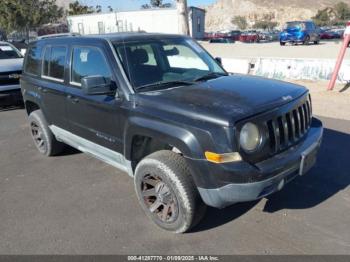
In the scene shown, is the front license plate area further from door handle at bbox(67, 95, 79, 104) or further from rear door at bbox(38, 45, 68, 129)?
rear door at bbox(38, 45, 68, 129)

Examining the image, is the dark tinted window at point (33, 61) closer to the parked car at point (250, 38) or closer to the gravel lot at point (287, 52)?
the gravel lot at point (287, 52)

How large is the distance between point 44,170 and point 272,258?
3610 mm

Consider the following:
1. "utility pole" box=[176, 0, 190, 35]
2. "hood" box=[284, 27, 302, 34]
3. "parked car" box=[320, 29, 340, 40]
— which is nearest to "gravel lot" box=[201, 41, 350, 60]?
"hood" box=[284, 27, 302, 34]

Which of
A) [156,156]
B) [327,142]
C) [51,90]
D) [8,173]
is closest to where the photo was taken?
[156,156]

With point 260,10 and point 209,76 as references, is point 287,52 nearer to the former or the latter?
point 209,76

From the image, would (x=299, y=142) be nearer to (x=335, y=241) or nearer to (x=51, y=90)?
(x=335, y=241)

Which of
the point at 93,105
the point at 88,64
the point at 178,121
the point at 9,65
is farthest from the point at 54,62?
the point at 9,65

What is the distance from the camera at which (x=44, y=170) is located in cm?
550

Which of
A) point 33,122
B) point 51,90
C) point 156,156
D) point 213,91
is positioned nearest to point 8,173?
point 33,122

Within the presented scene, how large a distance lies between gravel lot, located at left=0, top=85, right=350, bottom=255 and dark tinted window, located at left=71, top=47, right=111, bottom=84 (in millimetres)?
1450

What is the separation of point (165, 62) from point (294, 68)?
7668 mm

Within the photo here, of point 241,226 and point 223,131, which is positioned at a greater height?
point 223,131

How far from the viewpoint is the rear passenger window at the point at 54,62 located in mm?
4855

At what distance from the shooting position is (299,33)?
96.2 feet
